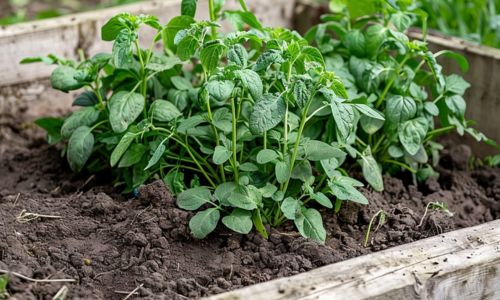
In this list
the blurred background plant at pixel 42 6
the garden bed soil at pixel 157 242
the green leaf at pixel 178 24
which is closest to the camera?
the garden bed soil at pixel 157 242

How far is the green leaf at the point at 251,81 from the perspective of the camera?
216cm

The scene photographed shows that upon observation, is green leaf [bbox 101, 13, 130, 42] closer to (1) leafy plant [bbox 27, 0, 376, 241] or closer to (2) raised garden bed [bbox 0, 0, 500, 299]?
(1) leafy plant [bbox 27, 0, 376, 241]

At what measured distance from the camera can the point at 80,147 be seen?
2641 mm

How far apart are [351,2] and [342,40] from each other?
0.14 metres

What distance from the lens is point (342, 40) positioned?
2994 millimetres

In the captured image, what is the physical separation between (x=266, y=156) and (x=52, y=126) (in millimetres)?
1046

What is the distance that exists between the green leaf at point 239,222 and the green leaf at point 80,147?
636mm

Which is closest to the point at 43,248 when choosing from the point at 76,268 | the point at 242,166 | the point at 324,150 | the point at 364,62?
the point at 76,268

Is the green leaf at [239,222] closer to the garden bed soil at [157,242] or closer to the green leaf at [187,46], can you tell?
the garden bed soil at [157,242]

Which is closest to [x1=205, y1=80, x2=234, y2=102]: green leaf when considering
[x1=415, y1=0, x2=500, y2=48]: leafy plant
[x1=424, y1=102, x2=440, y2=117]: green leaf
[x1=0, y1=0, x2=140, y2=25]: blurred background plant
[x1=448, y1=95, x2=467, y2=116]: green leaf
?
[x1=424, y1=102, x2=440, y2=117]: green leaf

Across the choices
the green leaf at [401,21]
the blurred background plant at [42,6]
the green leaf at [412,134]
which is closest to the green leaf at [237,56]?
the green leaf at [412,134]

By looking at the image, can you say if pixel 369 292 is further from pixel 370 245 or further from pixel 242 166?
pixel 242 166

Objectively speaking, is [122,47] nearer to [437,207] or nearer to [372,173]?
[372,173]

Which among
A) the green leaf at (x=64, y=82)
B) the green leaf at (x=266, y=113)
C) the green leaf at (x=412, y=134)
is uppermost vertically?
the green leaf at (x=266, y=113)
